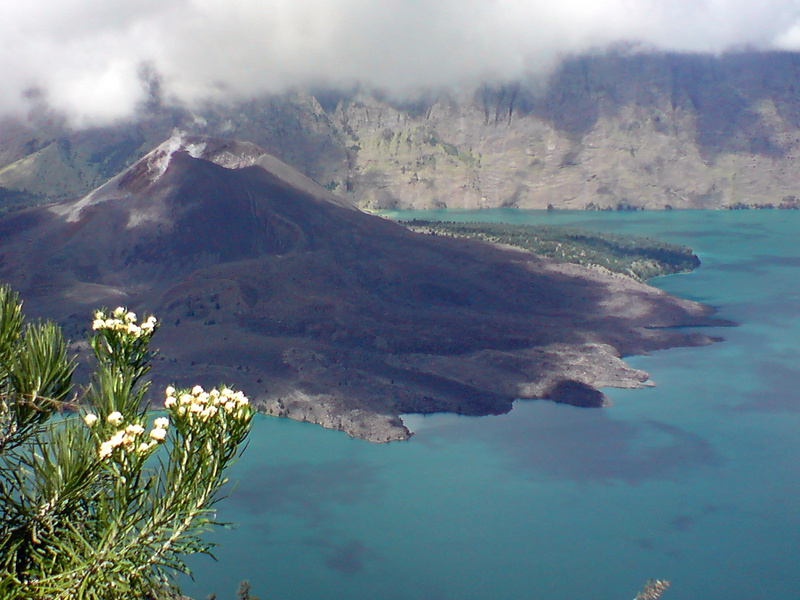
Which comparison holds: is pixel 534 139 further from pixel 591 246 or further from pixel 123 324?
pixel 123 324

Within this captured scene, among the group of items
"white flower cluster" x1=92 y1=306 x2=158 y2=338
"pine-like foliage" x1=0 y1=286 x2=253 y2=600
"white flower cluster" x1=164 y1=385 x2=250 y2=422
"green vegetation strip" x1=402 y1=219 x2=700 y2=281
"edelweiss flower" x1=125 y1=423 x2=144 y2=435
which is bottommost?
"green vegetation strip" x1=402 y1=219 x2=700 y2=281

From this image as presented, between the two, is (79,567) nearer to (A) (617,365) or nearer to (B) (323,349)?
(B) (323,349)

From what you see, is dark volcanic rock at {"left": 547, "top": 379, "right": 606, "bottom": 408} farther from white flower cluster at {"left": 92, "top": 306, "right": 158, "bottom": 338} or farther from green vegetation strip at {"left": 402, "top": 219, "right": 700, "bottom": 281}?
white flower cluster at {"left": 92, "top": 306, "right": 158, "bottom": 338}

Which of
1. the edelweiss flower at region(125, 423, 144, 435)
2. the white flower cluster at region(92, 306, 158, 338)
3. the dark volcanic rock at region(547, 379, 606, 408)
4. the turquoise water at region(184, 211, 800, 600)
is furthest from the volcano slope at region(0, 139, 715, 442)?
the edelweiss flower at region(125, 423, 144, 435)

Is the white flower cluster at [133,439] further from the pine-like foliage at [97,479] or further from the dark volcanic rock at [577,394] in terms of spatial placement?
the dark volcanic rock at [577,394]

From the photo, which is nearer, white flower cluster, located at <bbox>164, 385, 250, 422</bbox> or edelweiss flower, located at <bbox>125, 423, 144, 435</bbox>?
edelweiss flower, located at <bbox>125, 423, 144, 435</bbox>

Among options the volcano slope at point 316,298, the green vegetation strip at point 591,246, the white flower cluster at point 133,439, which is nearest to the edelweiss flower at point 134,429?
the white flower cluster at point 133,439

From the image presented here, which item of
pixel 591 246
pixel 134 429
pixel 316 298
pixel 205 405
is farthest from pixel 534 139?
pixel 134 429
